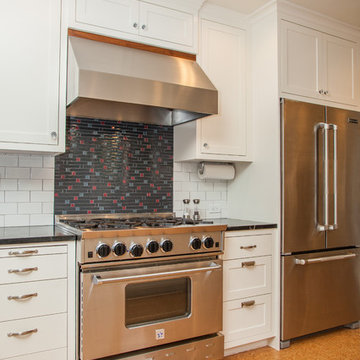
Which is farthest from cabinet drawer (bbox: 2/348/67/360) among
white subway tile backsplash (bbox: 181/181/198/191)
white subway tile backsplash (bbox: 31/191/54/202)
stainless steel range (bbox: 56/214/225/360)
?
white subway tile backsplash (bbox: 181/181/198/191)

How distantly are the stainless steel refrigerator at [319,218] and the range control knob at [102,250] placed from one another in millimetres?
1359

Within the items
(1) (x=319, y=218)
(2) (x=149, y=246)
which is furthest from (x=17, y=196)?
(1) (x=319, y=218)

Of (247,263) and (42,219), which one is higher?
(42,219)

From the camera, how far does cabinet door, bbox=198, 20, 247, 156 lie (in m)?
→ 2.91

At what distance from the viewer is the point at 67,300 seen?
2119 millimetres

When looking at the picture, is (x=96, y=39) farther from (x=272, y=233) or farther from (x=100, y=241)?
(x=272, y=233)

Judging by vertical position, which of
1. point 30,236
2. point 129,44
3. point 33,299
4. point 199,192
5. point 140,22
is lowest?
point 33,299

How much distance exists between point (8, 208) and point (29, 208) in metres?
0.13

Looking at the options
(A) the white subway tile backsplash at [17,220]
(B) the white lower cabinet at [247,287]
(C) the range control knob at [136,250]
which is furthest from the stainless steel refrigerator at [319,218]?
(A) the white subway tile backsplash at [17,220]

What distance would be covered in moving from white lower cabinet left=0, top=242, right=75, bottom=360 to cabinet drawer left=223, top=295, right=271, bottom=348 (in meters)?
1.07

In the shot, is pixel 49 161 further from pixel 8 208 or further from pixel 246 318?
pixel 246 318

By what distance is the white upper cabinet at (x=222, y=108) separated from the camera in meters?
2.90

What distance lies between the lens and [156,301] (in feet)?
7.55

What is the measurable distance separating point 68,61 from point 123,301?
4.89 ft
